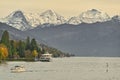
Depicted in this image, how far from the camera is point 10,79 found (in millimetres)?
130375

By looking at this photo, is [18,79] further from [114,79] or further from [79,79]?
[114,79]

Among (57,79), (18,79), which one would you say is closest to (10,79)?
(18,79)

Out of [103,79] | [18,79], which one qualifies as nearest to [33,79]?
[18,79]

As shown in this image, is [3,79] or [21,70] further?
[21,70]

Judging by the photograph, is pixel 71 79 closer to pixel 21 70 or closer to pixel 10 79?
pixel 10 79

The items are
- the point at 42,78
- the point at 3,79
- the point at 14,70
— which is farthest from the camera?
the point at 14,70

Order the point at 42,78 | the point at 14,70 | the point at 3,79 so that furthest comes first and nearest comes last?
the point at 14,70 < the point at 42,78 < the point at 3,79

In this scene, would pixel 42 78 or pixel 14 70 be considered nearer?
pixel 42 78

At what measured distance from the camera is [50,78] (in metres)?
139

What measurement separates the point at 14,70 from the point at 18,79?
127ft

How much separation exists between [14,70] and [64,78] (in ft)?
119

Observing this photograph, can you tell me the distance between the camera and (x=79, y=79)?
13438 cm

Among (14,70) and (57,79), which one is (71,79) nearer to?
(57,79)

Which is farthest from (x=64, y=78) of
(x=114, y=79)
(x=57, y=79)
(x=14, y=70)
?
(x=14, y=70)
